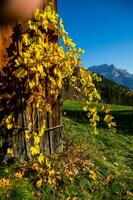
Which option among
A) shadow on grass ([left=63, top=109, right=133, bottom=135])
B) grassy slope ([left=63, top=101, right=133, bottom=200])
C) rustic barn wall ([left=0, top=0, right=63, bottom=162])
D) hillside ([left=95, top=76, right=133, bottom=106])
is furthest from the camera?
hillside ([left=95, top=76, right=133, bottom=106])

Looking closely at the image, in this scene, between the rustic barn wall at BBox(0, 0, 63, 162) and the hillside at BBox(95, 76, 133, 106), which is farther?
the hillside at BBox(95, 76, 133, 106)

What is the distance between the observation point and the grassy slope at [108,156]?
320 inches

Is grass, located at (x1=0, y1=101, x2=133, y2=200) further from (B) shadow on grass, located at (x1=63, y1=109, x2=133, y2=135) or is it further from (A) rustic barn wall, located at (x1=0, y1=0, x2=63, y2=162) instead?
(B) shadow on grass, located at (x1=63, y1=109, x2=133, y2=135)

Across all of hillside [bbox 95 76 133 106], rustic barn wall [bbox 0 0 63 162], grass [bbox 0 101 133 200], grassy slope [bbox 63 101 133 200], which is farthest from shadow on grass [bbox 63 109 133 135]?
hillside [bbox 95 76 133 106]

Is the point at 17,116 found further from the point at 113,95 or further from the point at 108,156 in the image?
the point at 113,95

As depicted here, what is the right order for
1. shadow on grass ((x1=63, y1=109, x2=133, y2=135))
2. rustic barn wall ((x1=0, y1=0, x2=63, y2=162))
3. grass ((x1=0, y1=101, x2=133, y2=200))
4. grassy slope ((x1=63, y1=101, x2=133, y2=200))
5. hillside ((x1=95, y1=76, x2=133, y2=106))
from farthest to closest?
hillside ((x1=95, y1=76, x2=133, y2=106)), shadow on grass ((x1=63, y1=109, x2=133, y2=135)), grassy slope ((x1=63, y1=101, x2=133, y2=200)), rustic barn wall ((x1=0, y1=0, x2=63, y2=162)), grass ((x1=0, y1=101, x2=133, y2=200))

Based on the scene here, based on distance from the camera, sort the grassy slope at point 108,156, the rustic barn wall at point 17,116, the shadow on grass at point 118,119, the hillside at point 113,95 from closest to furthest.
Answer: the rustic barn wall at point 17,116
the grassy slope at point 108,156
the shadow on grass at point 118,119
the hillside at point 113,95

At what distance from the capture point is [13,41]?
25.6ft

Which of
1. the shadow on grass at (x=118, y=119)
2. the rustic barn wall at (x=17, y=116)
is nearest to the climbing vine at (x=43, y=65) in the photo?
the rustic barn wall at (x=17, y=116)

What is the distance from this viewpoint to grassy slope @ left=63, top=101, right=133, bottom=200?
320 inches

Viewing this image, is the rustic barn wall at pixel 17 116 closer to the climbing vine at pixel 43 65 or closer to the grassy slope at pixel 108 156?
the climbing vine at pixel 43 65

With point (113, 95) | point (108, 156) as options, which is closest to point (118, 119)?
point (108, 156)

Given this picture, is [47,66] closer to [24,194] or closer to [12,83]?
[12,83]

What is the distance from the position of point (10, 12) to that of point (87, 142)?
5.09 metres
